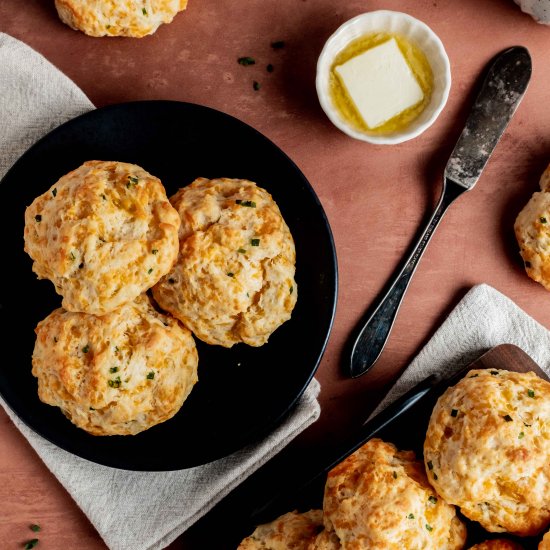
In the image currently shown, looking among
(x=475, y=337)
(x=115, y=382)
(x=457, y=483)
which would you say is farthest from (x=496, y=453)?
(x=115, y=382)

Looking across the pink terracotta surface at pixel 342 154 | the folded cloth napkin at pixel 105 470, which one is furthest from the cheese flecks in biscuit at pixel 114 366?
the pink terracotta surface at pixel 342 154

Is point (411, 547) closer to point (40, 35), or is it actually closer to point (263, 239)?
point (263, 239)

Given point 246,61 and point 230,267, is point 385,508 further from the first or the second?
point 246,61

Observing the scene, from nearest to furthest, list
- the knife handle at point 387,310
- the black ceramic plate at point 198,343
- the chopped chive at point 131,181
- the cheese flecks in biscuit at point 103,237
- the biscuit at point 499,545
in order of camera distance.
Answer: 1. the cheese flecks in biscuit at point 103,237
2. the chopped chive at point 131,181
3. the biscuit at point 499,545
4. the black ceramic plate at point 198,343
5. the knife handle at point 387,310

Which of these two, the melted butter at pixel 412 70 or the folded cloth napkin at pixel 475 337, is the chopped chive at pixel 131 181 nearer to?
the melted butter at pixel 412 70

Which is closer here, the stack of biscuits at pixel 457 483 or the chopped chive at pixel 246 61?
the stack of biscuits at pixel 457 483

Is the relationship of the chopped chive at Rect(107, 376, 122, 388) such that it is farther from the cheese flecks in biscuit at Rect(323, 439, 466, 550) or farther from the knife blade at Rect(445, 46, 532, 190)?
the knife blade at Rect(445, 46, 532, 190)

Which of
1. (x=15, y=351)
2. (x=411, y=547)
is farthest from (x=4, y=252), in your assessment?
(x=411, y=547)
